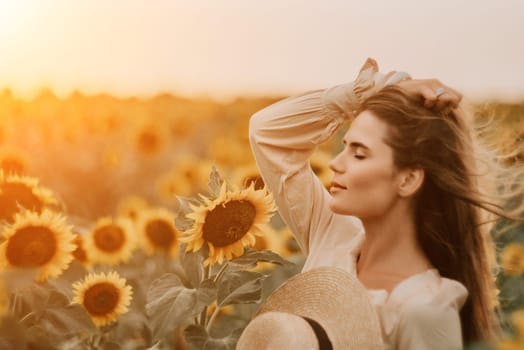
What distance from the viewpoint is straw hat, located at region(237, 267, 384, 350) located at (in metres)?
1.83

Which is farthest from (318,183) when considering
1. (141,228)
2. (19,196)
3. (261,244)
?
(19,196)

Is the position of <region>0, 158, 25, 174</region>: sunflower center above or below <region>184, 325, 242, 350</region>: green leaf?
above

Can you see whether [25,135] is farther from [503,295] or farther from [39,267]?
[503,295]

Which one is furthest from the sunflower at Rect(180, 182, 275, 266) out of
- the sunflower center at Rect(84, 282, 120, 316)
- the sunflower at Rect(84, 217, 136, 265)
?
the sunflower at Rect(84, 217, 136, 265)

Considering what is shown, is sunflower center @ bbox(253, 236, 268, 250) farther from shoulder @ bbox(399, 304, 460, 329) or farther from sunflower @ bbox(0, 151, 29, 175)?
sunflower @ bbox(0, 151, 29, 175)

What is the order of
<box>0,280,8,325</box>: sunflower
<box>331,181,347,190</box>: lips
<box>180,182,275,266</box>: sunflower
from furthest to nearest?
<box>0,280,8,325</box>: sunflower → <box>180,182,275,266</box>: sunflower → <box>331,181,347,190</box>: lips

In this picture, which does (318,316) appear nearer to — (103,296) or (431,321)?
(431,321)

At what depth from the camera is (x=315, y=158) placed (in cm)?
241

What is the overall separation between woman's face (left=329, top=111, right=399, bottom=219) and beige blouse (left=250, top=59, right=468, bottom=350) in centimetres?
8

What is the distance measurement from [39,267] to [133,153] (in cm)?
90

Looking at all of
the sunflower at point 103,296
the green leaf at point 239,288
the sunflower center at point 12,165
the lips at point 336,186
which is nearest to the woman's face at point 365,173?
the lips at point 336,186

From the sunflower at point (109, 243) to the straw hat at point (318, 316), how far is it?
510 mm

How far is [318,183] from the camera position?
2.06m

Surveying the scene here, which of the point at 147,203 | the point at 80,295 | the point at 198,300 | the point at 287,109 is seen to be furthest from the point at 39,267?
the point at 147,203
